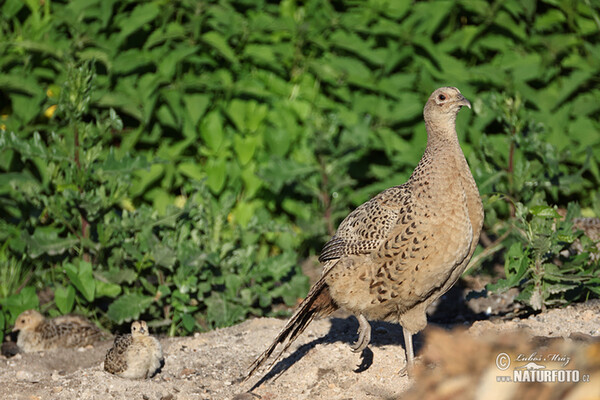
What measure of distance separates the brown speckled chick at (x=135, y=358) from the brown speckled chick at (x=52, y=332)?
0.80 metres

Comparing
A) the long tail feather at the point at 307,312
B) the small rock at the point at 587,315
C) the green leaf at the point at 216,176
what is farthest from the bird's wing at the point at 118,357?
the small rock at the point at 587,315

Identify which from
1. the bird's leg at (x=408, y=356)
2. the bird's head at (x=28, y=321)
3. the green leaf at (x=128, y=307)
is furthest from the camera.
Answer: the bird's head at (x=28, y=321)

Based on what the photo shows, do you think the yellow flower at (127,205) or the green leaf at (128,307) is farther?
the yellow flower at (127,205)

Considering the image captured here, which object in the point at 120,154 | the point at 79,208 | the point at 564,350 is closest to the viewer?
the point at 564,350

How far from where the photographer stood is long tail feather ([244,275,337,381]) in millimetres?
4516

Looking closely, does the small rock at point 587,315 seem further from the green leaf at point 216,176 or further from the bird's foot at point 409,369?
the green leaf at point 216,176

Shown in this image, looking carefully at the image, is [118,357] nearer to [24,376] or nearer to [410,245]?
[24,376]

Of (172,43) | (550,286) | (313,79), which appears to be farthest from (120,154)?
(550,286)

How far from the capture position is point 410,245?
4.23m

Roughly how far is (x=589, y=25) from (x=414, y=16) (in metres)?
1.81

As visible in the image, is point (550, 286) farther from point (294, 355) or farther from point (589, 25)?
point (589, 25)

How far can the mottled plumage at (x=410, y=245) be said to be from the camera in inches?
165

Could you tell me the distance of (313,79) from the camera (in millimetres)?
7574

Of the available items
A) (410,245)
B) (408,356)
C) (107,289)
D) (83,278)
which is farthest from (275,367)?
(83,278)
